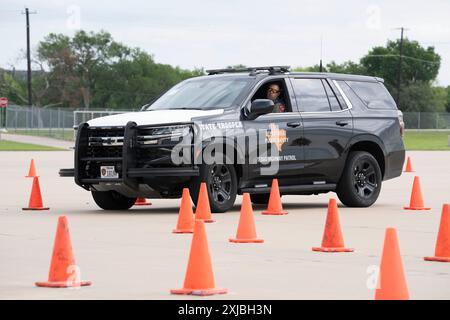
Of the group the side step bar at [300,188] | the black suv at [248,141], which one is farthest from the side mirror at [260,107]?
the side step bar at [300,188]

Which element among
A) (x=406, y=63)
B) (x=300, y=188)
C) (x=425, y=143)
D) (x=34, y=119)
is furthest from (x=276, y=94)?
(x=406, y=63)

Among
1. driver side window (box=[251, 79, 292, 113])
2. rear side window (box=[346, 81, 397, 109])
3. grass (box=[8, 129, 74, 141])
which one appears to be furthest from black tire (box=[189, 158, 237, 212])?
grass (box=[8, 129, 74, 141])

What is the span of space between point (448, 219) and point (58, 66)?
11480 centimetres

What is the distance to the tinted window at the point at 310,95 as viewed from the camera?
62.1 feet

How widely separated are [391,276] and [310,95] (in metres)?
10.6

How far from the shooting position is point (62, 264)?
9.91 metres

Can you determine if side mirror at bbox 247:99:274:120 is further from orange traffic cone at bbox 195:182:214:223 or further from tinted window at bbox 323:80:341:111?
orange traffic cone at bbox 195:182:214:223

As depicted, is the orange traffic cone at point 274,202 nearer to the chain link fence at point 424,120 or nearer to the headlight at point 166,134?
the headlight at point 166,134

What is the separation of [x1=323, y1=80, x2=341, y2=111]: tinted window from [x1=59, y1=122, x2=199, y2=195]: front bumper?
2968mm

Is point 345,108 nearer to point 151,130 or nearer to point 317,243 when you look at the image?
point 151,130

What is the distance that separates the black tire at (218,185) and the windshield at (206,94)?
3.28ft

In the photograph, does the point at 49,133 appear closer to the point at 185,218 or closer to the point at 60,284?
the point at 185,218

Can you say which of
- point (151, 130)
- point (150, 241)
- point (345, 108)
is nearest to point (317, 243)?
point (150, 241)
